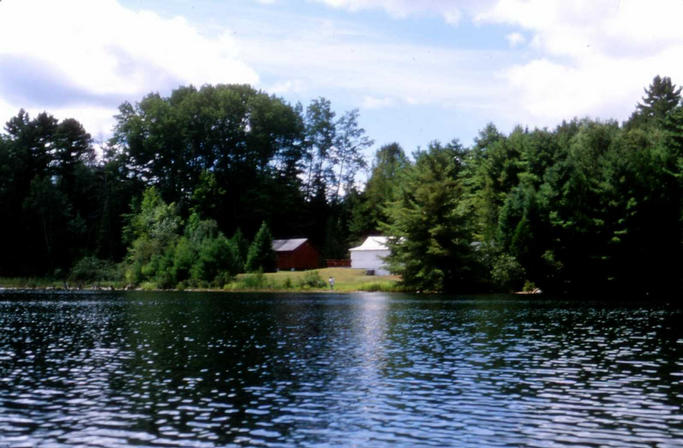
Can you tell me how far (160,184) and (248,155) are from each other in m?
16.4

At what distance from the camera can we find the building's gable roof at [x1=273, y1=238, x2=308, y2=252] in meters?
113

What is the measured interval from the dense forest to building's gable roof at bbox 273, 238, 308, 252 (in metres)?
7.12

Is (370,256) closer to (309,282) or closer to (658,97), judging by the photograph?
(309,282)

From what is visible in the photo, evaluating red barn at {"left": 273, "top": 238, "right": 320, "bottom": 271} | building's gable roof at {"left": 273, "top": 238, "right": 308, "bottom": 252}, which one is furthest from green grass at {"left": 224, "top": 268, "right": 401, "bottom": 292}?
building's gable roof at {"left": 273, "top": 238, "right": 308, "bottom": 252}

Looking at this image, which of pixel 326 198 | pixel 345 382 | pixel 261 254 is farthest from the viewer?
pixel 326 198

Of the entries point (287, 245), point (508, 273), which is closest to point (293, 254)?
point (287, 245)

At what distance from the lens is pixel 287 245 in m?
114

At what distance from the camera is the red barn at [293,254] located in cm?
11231

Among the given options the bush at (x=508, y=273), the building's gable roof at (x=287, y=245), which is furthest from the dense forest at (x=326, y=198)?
the building's gable roof at (x=287, y=245)

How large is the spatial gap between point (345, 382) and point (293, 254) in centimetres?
9059

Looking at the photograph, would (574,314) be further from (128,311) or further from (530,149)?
(530,149)

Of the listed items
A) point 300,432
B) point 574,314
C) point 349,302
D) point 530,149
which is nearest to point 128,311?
point 349,302

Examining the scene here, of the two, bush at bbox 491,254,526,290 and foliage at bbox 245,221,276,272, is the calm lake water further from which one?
foliage at bbox 245,221,276,272

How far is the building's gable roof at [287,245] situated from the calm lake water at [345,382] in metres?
68.7
